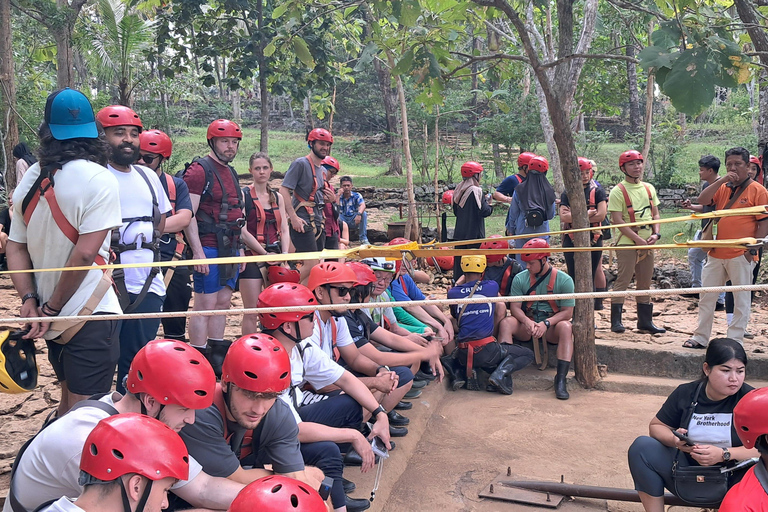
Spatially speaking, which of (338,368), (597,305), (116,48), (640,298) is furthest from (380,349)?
(116,48)

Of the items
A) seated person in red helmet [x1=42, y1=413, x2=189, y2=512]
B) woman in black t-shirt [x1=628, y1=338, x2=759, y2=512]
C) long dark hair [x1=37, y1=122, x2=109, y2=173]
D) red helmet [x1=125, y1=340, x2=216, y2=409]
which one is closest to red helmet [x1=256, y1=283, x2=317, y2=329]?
red helmet [x1=125, y1=340, x2=216, y2=409]

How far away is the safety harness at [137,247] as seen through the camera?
409 centimetres

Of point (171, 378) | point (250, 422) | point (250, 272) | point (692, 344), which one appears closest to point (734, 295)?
point (692, 344)

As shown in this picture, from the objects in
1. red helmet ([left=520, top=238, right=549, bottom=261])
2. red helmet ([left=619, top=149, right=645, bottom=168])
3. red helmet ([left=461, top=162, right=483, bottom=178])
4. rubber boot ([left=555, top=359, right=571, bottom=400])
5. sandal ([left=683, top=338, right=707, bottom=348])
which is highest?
red helmet ([left=619, top=149, right=645, bottom=168])

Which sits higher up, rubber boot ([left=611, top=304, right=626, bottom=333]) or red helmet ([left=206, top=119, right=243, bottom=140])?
red helmet ([left=206, top=119, right=243, bottom=140])

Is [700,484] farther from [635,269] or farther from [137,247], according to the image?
[635,269]

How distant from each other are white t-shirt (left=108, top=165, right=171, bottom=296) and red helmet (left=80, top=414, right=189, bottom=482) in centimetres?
206

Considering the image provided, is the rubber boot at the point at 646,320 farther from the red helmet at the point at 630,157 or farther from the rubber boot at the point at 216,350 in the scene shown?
the rubber boot at the point at 216,350

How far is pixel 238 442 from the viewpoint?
329 centimetres

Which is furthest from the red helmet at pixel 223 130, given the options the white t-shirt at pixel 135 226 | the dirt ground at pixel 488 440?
the dirt ground at pixel 488 440

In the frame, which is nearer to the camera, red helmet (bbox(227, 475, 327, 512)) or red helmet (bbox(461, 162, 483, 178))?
red helmet (bbox(227, 475, 327, 512))

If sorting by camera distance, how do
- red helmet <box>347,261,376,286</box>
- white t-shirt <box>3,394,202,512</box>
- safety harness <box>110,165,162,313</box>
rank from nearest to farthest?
white t-shirt <box>3,394,202,512</box> < safety harness <box>110,165,162,313</box> < red helmet <box>347,261,376,286</box>

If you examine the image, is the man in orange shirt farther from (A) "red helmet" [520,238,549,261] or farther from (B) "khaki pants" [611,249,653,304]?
(A) "red helmet" [520,238,549,261]

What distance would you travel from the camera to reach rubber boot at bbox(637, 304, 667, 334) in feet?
25.1
